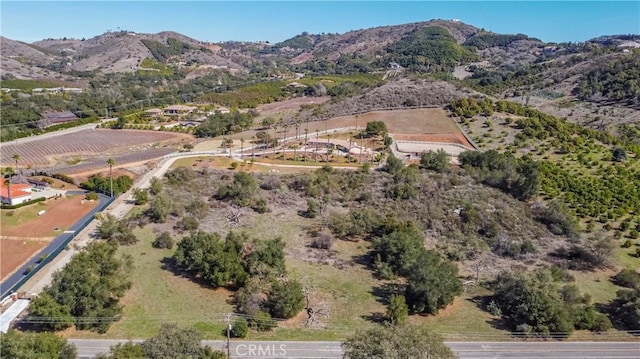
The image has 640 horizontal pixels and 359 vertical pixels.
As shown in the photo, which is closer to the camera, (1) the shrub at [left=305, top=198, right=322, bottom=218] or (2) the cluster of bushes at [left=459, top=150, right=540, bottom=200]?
(1) the shrub at [left=305, top=198, right=322, bottom=218]

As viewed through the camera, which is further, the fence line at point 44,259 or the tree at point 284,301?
the fence line at point 44,259

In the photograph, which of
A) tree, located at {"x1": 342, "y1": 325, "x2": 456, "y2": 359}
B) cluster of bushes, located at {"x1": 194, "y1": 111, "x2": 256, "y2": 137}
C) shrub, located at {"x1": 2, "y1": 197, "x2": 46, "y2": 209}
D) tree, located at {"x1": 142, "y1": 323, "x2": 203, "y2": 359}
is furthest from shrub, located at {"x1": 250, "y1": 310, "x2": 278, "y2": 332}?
cluster of bushes, located at {"x1": 194, "y1": 111, "x2": 256, "y2": 137}

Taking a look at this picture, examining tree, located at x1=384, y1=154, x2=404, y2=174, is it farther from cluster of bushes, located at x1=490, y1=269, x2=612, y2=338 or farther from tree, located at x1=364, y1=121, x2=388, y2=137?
cluster of bushes, located at x1=490, y1=269, x2=612, y2=338

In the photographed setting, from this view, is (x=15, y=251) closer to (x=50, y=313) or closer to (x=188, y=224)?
(x=188, y=224)

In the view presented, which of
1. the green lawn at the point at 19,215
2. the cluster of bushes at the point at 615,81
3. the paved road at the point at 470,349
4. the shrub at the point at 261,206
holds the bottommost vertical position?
the paved road at the point at 470,349

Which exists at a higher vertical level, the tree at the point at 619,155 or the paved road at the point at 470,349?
the tree at the point at 619,155

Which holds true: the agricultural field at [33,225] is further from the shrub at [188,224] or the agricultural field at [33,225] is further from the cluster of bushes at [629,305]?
the cluster of bushes at [629,305]

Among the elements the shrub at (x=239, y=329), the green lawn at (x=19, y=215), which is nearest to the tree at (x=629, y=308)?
the shrub at (x=239, y=329)
